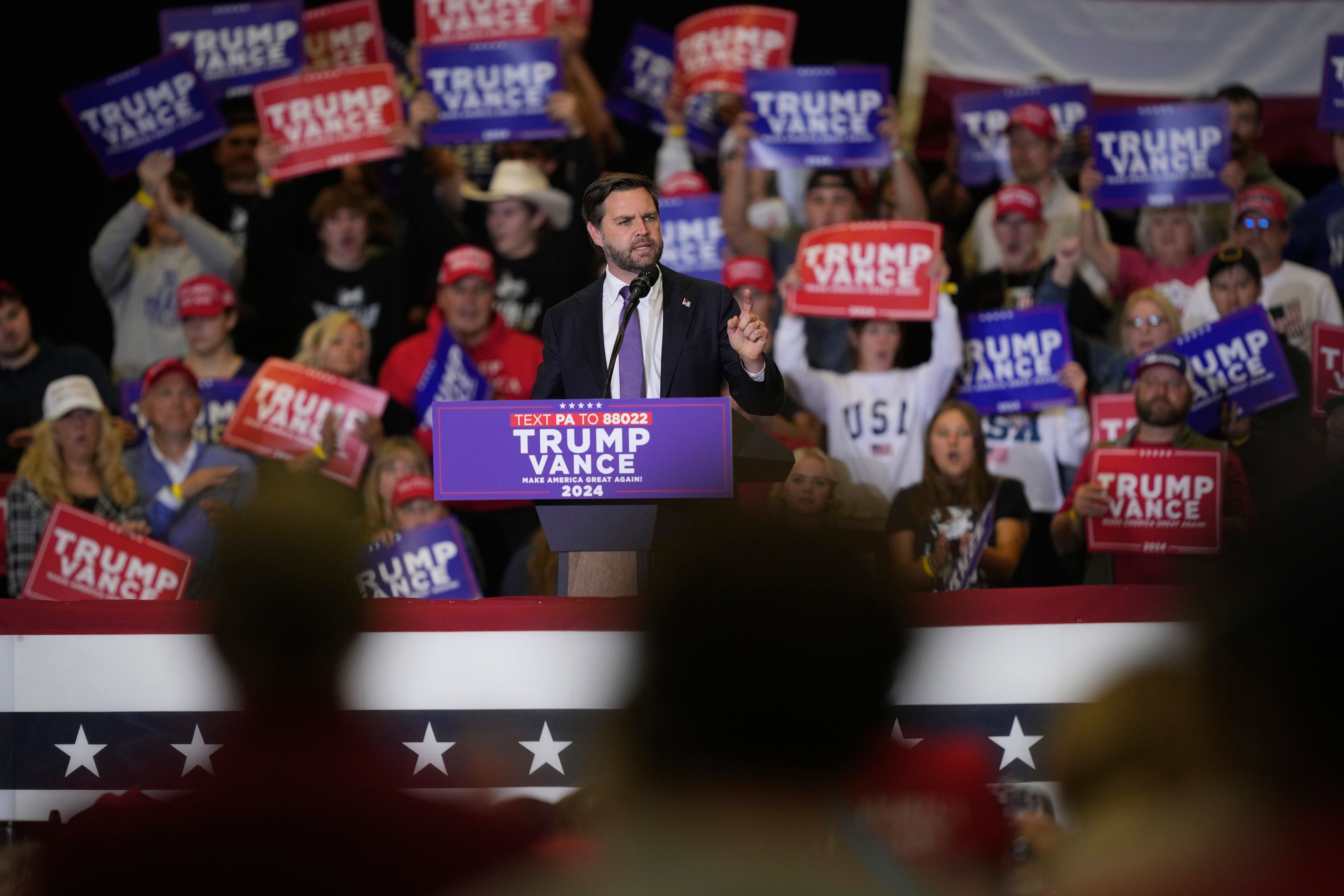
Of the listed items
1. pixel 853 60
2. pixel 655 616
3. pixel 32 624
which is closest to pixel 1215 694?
pixel 655 616

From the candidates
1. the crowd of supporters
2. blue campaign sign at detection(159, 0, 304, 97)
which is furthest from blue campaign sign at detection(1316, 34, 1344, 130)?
blue campaign sign at detection(159, 0, 304, 97)

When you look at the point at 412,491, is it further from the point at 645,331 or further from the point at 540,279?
the point at 645,331

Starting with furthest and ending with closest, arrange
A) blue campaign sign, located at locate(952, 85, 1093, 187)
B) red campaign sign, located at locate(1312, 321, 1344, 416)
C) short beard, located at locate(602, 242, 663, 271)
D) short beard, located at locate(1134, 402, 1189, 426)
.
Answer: blue campaign sign, located at locate(952, 85, 1093, 187) < red campaign sign, located at locate(1312, 321, 1344, 416) < short beard, located at locate(1134, 402, 1189, 426) < short beard, located at locate(602, 242, 663, 271)

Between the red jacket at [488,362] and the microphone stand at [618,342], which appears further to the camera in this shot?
the red jacket at [488,362]

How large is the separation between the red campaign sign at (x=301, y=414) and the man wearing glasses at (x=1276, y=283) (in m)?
3.55

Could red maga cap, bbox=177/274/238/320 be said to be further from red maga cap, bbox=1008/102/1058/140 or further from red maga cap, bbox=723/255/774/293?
red maga cap, bbox=1008/102/1058/140

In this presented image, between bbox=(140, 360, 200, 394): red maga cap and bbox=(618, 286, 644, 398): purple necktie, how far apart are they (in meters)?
2.90

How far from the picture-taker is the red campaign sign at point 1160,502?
15.4ft

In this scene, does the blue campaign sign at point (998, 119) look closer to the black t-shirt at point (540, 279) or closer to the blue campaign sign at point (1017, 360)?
the blue campaign sign at point (1017, 360)

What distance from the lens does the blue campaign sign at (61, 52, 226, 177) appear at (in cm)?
667

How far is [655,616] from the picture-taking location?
5.32 feet

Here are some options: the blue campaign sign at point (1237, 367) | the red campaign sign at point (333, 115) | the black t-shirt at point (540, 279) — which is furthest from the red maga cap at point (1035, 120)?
the red campaign sign at point (333, 115)

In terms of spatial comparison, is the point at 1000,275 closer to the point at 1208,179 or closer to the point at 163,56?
the point at 1208,179

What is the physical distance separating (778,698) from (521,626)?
2.01 meters
